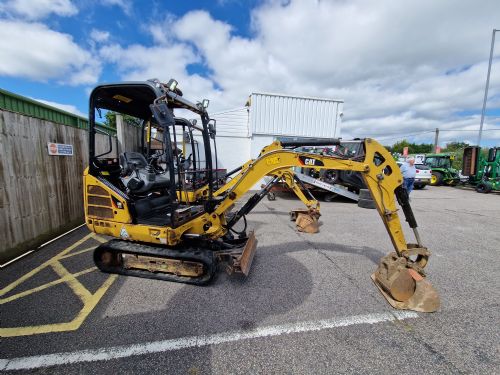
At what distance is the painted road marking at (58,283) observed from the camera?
2678 millimetres

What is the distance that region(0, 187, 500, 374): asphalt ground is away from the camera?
2270 millimetres

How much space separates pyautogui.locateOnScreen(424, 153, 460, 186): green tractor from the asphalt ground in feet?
56.7

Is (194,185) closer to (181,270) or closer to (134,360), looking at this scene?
(181,270)

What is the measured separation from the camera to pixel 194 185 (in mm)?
4965

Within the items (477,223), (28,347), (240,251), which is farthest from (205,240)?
(477,223)

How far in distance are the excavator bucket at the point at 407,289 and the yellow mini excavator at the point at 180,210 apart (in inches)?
0.4

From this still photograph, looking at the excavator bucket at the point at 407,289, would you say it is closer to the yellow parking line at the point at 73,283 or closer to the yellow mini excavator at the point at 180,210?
the yellow mini excavator at the point at 180,210

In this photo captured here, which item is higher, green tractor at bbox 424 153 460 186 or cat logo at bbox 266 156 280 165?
cat logo at bbox 266 156 280 165

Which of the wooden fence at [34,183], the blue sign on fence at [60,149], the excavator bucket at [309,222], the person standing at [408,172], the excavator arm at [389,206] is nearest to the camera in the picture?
the excavator arm at [389,206]

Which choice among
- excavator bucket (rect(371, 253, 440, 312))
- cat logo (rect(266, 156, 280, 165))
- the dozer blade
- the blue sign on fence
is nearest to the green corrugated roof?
the blue sign on fence

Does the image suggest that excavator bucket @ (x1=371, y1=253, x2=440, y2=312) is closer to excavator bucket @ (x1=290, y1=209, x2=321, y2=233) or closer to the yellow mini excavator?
the yellow mini excavator

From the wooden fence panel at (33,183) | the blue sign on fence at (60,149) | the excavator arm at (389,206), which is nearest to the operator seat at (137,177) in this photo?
the excavator arm at (389,206)

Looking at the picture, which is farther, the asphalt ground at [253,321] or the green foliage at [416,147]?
the green foliage at [416,147]

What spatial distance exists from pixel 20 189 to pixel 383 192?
6180mm
